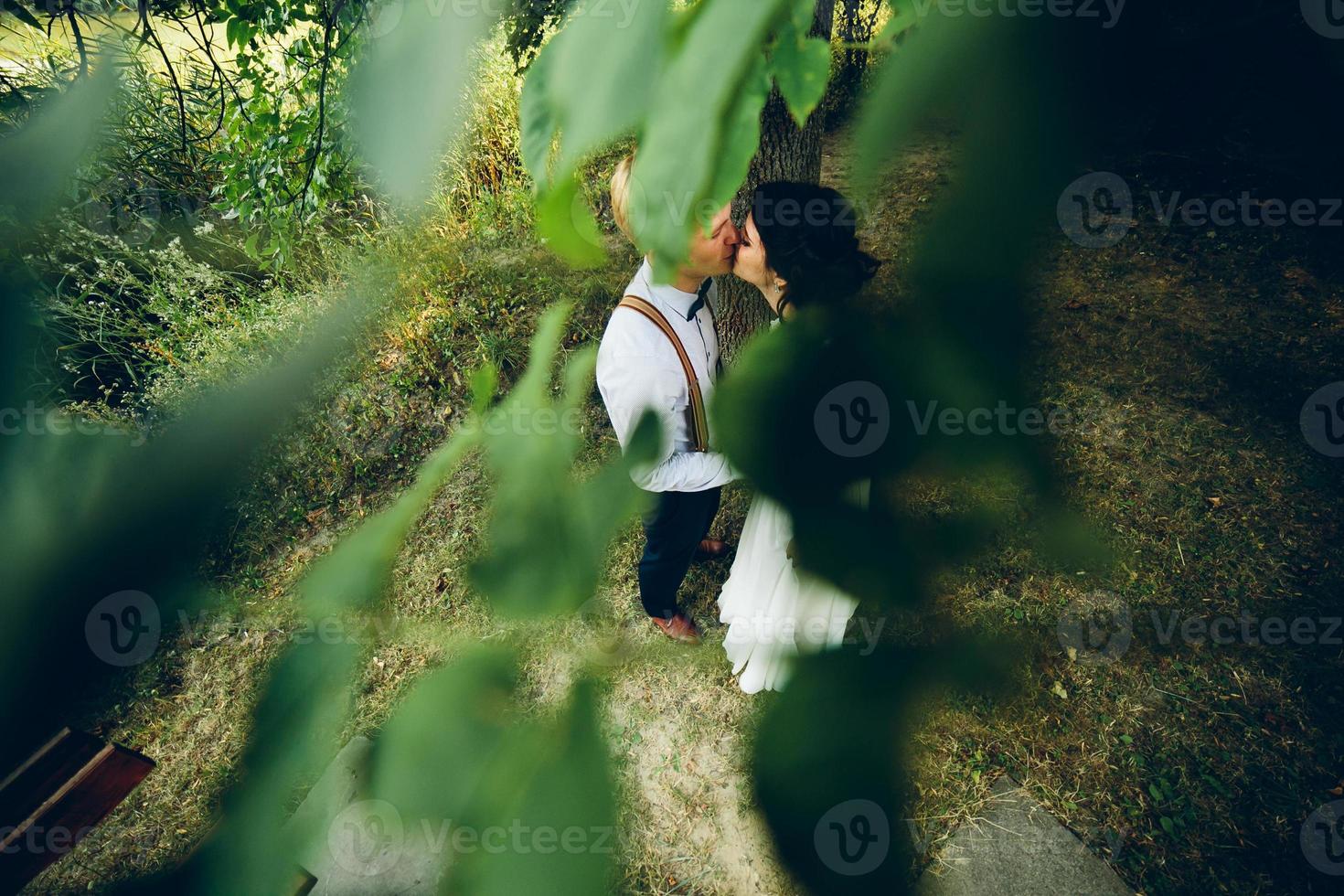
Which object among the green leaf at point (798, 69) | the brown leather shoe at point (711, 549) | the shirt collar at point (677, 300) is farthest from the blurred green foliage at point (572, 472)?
the brown leather shoe at point (711, 549)

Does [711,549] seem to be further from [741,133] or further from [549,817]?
[741,133]

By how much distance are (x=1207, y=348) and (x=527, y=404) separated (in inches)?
25.5

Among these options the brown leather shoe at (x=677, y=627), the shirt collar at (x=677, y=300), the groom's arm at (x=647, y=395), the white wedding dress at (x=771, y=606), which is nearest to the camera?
the white wedding dress at (x=771, y=606)

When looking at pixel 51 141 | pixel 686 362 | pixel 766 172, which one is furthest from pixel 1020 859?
pixel 51 141

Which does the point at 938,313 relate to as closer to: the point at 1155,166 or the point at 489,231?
the point at 1155,166

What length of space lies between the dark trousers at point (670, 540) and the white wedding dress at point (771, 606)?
0.17 metres

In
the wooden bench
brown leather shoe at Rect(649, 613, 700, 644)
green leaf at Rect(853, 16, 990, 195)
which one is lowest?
brown leather shoe at Rect(649, 613, 700, 644)

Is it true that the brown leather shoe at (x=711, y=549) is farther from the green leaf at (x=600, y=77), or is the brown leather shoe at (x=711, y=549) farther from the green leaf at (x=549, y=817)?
the green leaf at (x=600, y=77)

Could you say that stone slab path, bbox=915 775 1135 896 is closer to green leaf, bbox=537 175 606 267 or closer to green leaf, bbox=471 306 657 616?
green leaf, bbox=471 306 657 616

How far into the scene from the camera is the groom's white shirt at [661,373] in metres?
1.55

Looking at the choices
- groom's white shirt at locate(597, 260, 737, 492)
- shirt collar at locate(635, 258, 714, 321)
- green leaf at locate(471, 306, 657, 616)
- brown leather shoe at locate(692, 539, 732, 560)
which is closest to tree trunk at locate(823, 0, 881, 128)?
green leaf at locate(471, 306, 657, 616)

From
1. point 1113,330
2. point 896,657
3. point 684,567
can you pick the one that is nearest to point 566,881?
point 896,657

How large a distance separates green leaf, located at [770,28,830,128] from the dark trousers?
1.65 metres

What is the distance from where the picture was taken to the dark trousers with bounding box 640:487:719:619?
1951 millimetres
